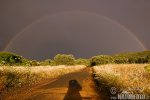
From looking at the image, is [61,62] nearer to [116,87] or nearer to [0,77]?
[0,77]

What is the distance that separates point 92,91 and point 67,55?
73.0 metres

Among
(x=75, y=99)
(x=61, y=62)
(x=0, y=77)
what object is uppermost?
(x=61, y=62)

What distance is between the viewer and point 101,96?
16203mm

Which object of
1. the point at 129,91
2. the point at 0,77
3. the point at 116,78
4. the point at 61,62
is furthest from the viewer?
the point at 61,62

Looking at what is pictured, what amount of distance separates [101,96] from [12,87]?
25.5 feet

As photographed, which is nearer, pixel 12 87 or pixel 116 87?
pixel 116 87

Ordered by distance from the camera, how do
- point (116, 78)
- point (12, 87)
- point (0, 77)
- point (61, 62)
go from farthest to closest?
Answer: point (61, 62) → point (0, 77) → point (12, 87) → point (116, 78)

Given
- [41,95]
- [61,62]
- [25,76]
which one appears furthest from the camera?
[61,62]

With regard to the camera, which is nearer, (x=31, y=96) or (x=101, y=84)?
(x=31, y=96)

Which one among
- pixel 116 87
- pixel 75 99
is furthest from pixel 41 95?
pixel 116 87

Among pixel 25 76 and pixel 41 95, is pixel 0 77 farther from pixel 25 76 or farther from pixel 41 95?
pixel 41 95

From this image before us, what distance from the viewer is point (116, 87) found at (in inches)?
659

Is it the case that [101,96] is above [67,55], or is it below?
below

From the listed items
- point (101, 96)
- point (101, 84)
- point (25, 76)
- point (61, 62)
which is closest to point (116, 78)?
point (101, 84)
